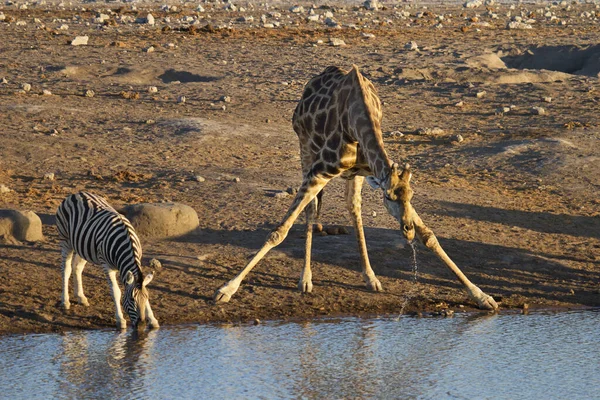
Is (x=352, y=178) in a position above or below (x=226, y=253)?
above

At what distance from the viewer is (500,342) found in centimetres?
888

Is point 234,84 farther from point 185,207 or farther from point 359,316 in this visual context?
point 359,316

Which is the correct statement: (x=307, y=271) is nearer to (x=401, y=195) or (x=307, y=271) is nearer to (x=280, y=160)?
(x=401, y=195)

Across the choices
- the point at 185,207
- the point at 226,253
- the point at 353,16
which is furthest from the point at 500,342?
the point at 353,16

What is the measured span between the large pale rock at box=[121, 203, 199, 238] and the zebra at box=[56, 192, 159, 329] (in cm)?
140

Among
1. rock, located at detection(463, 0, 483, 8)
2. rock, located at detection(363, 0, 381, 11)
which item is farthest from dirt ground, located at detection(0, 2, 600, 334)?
rock, located at detection(463, 0, 483, 8)

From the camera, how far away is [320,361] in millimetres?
8312

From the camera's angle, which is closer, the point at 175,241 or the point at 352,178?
the point at 352,178

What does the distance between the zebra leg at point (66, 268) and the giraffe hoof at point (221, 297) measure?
1.30m

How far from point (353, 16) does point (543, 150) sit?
18.5m

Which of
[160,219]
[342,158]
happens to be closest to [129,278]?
[342,158]

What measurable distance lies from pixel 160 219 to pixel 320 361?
340 centimetres

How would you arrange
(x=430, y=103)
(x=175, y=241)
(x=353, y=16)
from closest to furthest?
1. (x=175, y=241)
2. (x=430, y=103)
3. (x=353, y=16)

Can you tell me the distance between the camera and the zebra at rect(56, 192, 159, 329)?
8609 millimetres
